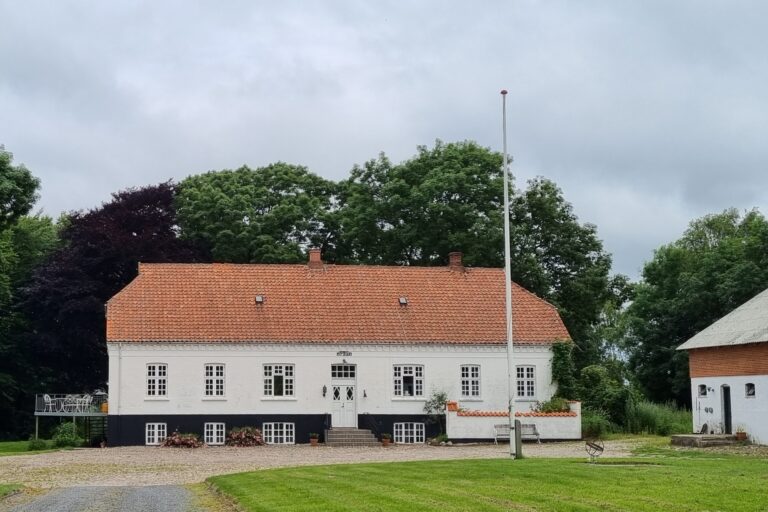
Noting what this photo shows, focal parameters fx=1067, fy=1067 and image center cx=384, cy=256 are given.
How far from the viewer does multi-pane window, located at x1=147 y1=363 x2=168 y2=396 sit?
137 feet

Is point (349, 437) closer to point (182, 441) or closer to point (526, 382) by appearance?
point (182, 441)

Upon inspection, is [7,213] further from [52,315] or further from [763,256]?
[763,256]

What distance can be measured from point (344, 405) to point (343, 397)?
0.32m

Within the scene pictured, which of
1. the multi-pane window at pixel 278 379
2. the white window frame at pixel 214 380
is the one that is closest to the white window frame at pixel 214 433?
the white window frame at pixel 214 380

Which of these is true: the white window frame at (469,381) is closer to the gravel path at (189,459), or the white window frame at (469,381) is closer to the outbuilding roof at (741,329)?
the gravel path at (189,459)

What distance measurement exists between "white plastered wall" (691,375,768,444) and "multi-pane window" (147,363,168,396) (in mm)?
20342

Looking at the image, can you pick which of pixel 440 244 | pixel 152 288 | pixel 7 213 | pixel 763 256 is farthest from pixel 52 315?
pixel 763 256

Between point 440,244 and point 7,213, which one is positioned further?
point 440,244

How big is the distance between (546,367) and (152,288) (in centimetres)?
1661

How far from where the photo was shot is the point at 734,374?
122 ft

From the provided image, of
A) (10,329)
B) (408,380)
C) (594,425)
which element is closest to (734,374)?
(594,425)

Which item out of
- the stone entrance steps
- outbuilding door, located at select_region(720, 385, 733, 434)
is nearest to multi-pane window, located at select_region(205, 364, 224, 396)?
the stone entrance steps

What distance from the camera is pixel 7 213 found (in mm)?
24438

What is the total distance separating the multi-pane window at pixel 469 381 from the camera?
4362 centimetres
